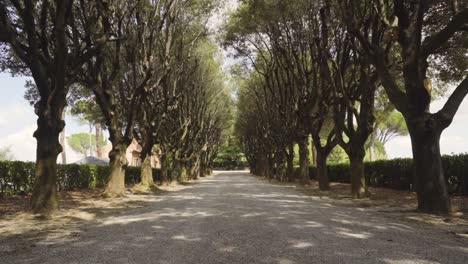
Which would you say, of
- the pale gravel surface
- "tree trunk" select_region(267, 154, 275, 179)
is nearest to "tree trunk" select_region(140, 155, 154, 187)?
the pale gravel surface

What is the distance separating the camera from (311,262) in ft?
17.2

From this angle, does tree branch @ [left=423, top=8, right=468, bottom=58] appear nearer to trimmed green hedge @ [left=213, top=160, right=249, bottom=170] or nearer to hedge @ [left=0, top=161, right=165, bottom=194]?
hedge @ [left=0, top=161, right=165, bottom=194]

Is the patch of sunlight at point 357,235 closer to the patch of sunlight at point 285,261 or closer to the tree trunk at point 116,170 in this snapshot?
the patch of sunlight at point 285,261

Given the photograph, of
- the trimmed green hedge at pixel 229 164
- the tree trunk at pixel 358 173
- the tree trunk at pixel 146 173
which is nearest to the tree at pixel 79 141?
the trimmed green hedge at pixel 229 164

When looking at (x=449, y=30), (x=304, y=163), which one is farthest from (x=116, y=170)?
(x=449, y=30)

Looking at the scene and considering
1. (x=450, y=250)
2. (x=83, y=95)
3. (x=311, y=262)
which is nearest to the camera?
(x=311, y=262)

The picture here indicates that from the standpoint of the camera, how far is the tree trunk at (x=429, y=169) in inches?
407

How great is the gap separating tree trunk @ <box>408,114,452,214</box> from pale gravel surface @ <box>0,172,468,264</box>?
164 centimetres

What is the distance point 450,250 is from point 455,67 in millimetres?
16267

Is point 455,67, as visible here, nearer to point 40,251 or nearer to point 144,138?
point 144,138

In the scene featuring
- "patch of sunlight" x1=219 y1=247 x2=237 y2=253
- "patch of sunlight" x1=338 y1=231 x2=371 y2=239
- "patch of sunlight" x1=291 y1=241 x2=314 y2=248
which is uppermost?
"patch of sunlight" x1=291 y1=241 x2=314 y2=248

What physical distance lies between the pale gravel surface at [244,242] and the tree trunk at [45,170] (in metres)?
2.52

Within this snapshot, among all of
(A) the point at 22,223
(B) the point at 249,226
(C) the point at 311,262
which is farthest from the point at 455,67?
(A) the point at 22,223

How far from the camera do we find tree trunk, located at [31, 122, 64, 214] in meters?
11.3
